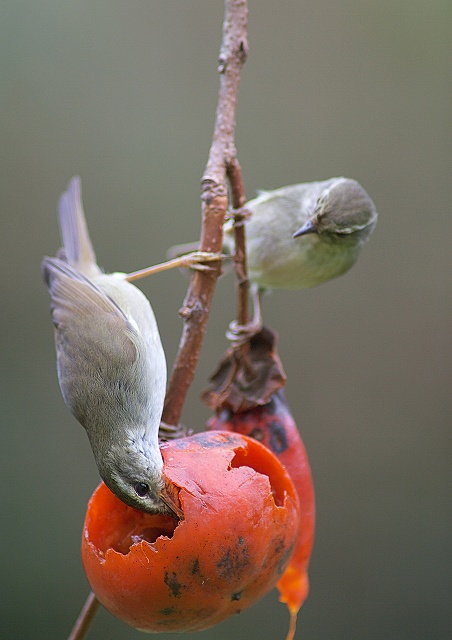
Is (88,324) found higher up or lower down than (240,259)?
lower down

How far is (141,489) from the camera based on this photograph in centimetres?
129

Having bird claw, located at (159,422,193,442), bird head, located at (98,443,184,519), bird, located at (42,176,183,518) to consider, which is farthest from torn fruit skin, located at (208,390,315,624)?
bird head, located at (98,443,184,519)

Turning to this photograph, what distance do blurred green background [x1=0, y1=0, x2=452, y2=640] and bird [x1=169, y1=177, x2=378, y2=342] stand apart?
138 centimetres

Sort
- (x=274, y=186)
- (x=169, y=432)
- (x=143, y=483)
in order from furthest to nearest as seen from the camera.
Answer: (x=274, y=186)
(x=169, y=432)
(x=143, y=483)

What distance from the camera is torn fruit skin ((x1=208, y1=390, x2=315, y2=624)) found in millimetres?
1582

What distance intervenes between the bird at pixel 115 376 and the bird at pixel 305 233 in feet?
1.22

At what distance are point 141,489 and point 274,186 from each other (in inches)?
116

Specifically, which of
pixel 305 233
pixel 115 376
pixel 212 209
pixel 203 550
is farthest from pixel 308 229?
pixel 203 550

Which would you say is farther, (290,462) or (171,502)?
(290,462)

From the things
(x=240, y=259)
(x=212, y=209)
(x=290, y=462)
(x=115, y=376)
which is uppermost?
(x=212, y=209)

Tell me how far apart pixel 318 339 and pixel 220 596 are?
293 cm

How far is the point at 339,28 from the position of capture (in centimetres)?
418

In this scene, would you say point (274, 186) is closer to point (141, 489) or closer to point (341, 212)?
point (341, 212)

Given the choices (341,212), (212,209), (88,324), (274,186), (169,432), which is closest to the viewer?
(212,209)
